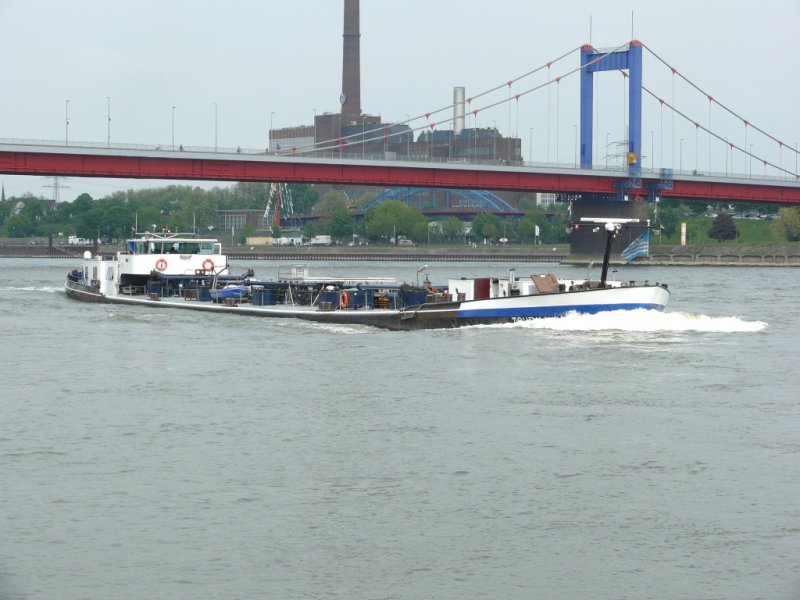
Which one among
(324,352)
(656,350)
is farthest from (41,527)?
(656,350)

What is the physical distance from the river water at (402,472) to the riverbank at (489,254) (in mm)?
86684

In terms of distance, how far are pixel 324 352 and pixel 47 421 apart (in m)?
13.4

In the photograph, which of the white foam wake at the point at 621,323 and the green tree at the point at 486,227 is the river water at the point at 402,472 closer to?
the white foam wake at the point at 621,323

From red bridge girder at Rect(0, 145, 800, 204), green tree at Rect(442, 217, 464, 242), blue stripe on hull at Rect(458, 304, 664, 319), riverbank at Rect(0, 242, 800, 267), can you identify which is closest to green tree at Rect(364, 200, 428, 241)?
green tree at Rect(442, 217, 464, 242)

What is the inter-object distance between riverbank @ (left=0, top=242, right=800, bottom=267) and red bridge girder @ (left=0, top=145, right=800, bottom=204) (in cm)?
685

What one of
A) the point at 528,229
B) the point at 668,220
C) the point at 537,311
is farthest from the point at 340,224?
the point at 537,311

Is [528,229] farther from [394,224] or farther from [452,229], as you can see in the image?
[394,224]

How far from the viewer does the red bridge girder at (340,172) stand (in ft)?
298

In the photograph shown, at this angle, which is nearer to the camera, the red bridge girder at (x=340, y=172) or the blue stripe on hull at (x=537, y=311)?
the blue stripe on hull at (x=537, y=311)

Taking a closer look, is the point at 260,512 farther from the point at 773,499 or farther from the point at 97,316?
the point at 97,316

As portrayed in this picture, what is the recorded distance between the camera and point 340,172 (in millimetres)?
103125

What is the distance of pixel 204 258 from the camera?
62031mm

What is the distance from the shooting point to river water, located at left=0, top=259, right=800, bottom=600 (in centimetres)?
1614

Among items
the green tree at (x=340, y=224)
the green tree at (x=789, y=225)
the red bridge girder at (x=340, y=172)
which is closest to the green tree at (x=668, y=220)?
the green tree at (x=789, y=225)
